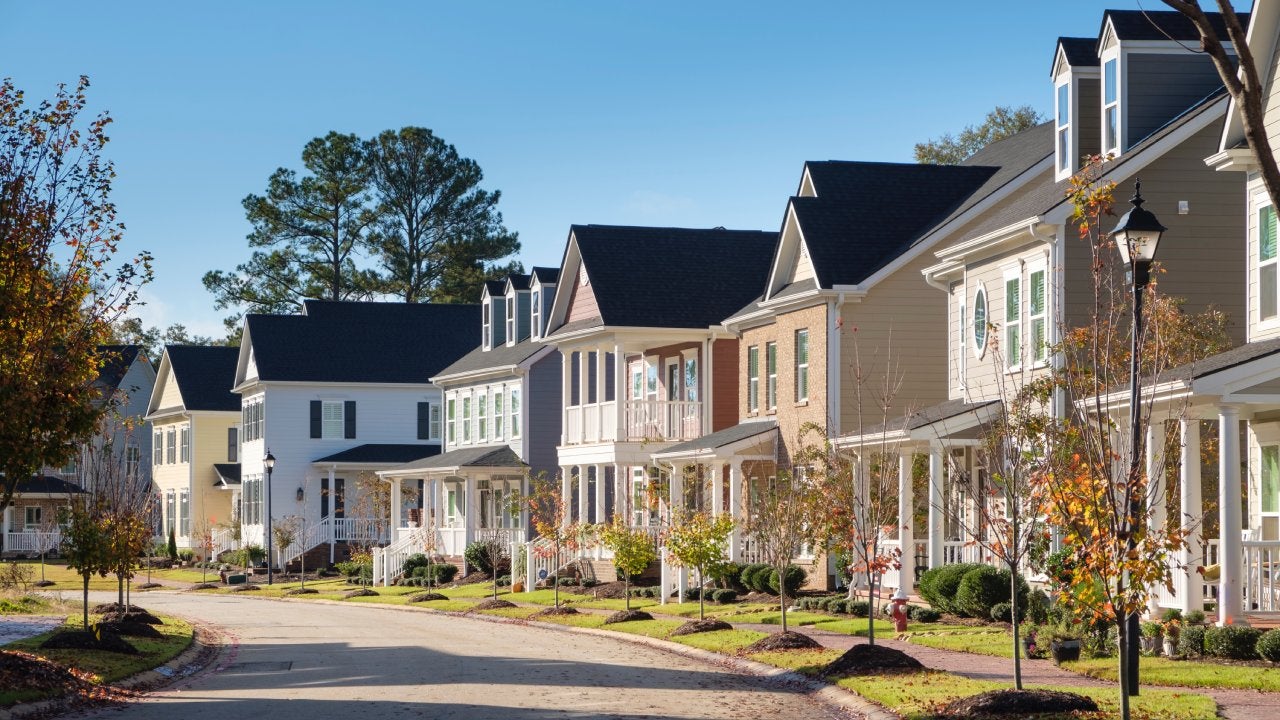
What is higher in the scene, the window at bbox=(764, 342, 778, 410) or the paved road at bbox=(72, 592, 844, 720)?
the window at bbox=(764, 342, 778, 410)

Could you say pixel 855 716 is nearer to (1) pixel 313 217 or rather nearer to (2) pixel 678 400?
(2) pixel 678 400

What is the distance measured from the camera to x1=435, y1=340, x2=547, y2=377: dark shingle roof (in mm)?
54625

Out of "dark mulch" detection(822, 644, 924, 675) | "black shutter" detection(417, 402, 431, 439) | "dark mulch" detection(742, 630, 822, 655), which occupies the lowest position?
"dark mulch" detection(742, 630, 822, 655)

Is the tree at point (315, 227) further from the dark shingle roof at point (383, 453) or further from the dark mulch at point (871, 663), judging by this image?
the dark mulch at point (871, 663)

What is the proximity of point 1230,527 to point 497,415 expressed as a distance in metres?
38.4

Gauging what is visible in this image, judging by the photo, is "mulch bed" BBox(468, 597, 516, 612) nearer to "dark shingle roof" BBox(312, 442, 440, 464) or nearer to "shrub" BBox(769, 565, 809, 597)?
"shrub" BBox(769, 565, 809, 597)

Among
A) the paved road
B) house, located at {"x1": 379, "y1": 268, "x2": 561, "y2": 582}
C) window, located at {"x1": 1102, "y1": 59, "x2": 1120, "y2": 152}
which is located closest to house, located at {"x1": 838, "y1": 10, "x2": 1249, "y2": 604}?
window, located at {"x1": 1102, "y1": 59, "x2": 1120, "y2": 152}

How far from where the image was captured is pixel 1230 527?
2044 centimetres

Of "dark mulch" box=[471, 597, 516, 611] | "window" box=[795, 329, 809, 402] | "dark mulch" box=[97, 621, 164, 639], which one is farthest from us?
"dark mulch" box=[471, 597, 516, 611]

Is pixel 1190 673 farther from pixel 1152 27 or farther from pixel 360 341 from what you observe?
pixel 360 341

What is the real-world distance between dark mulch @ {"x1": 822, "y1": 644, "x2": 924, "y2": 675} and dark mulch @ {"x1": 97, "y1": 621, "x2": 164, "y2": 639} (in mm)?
12377

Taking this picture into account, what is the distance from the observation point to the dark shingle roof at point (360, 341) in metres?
67.1

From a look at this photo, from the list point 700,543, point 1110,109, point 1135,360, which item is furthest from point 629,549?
point 1135,360

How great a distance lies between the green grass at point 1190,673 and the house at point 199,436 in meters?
59.6
